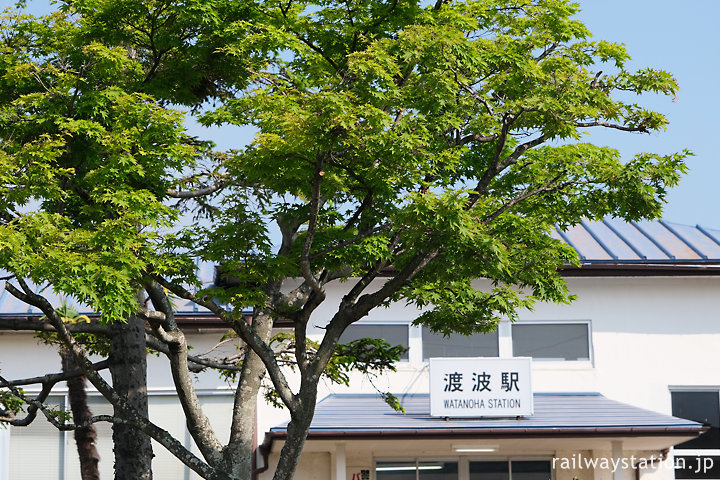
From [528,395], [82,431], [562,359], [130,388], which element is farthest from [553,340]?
[130,388]

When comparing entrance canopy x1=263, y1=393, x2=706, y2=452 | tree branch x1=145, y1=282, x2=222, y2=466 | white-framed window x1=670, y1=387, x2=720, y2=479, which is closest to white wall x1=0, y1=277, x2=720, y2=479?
white-framed window x1=670, y1=387, x2=720, y2=479

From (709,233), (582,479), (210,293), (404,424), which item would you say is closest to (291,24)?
(210,293)

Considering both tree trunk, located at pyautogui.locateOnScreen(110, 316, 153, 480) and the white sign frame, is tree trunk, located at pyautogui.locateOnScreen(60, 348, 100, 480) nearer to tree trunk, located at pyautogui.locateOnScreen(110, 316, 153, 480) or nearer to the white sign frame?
tree trunk, located at pyautogui.locateOnScreen(110, 316, 153, 480)

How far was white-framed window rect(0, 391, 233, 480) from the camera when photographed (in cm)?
1920

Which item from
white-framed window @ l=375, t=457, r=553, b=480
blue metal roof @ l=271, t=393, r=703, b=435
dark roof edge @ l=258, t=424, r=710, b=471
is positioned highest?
blue metal roof @ l=271, t=393, r=703, b=435

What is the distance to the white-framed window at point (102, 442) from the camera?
63.0 feet

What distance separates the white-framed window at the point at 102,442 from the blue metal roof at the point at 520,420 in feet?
5.07

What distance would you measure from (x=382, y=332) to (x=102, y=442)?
595 cm

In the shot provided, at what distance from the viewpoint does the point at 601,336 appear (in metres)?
20.9

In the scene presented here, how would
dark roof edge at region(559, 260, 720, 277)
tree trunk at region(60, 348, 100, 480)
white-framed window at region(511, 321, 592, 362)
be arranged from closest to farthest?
1. tree trunk at region(60, 348, 100, 480)
2. dark roof edge at region(559, 260, 720, 277)
3. white-framed window at region(511, 321, 592, 362)

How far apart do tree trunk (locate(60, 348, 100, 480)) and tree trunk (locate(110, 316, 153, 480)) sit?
2062mm

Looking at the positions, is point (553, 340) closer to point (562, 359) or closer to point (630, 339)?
point (562, 359)

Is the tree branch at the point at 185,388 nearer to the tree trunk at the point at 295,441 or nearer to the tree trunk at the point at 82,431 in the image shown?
the tree trunk at the point at 295,441

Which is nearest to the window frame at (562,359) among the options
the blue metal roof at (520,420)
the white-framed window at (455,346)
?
the white-framed window at (455,346)
